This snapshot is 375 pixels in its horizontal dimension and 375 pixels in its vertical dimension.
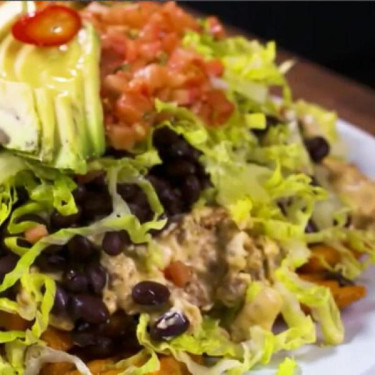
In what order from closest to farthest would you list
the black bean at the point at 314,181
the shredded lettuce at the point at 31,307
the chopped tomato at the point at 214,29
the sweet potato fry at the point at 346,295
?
the shredded lettuce at the point at 31,307 → the sweet potato fry at the point at 346,295 → the black bean at the point at 314,181 → the chopped tomato at the point at 214,29

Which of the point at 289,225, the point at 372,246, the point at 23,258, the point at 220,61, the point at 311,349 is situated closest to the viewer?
the point at 23,258

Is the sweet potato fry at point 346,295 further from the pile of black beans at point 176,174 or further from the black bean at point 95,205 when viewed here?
the black bean at point 95,205

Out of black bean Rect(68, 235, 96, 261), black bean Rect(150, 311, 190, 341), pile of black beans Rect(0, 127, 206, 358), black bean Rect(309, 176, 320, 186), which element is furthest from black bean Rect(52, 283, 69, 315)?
black bean Rect(309, 176, 320, 186)

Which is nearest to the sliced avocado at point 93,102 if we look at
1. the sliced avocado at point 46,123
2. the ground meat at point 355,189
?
the sliced avocado at point 46,123

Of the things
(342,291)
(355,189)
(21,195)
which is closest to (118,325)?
(21,195)

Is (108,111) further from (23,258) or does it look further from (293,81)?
(293,81)

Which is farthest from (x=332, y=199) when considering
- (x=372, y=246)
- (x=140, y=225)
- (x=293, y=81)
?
(x=293, y=81)

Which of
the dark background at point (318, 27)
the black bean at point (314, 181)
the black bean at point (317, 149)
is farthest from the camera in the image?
the dark background at point (318, 27)
